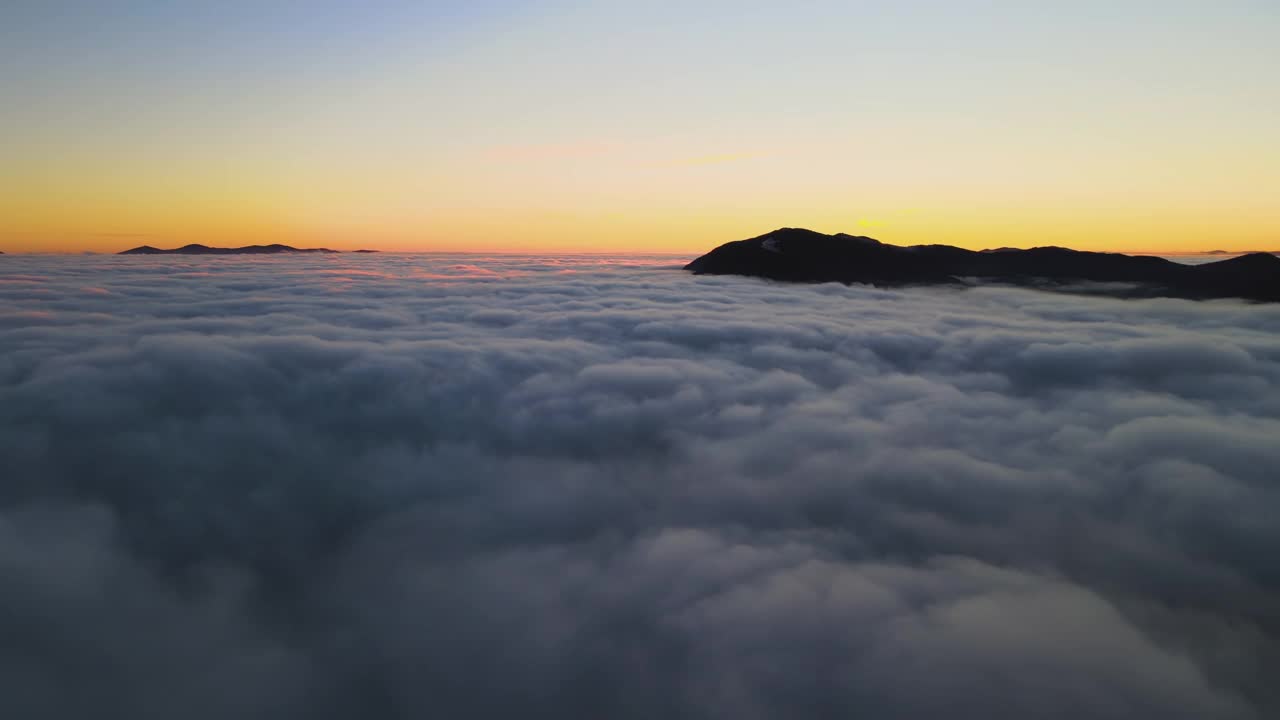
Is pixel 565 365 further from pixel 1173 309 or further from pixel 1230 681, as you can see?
pixel 1173 309

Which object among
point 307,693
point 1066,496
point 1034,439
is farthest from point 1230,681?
point 307,693

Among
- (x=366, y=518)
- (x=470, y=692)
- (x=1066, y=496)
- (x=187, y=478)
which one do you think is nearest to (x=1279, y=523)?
(x=1066, y=496)

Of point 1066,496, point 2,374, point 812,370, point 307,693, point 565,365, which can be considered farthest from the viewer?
point 812,370

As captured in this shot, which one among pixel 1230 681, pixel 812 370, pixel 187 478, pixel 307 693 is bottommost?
pixel 307 693

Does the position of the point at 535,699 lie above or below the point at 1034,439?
below

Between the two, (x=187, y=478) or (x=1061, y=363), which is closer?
(x=187, y=478)

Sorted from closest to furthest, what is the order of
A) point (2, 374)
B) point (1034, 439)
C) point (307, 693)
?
point (307, 693) < point (2, 374) < point (1034, 439)
